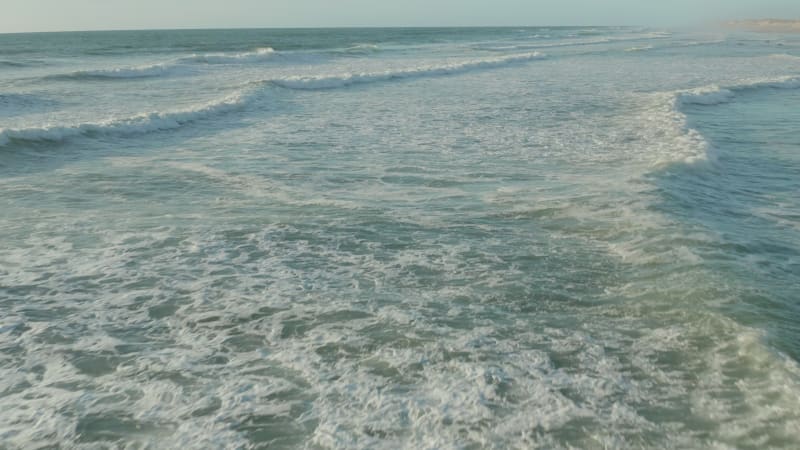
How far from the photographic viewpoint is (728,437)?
3.86 m

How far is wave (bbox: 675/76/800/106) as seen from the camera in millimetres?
20672

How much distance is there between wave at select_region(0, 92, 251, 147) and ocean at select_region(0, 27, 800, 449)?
10cm

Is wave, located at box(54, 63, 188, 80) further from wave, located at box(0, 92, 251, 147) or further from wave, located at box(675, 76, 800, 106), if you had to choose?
wave, located at box(675, 76, 800, 106)

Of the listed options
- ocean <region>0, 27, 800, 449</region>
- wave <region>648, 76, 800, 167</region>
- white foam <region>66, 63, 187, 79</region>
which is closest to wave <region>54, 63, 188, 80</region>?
white foam <region>66, 63, 187, 79</region>

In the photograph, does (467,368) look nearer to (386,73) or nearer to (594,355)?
(594,355)

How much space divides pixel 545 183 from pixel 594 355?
541 centimetres

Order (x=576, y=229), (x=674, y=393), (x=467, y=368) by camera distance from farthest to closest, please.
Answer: (x=576, y=229), (x=467, y=368), (x=674, y=393)

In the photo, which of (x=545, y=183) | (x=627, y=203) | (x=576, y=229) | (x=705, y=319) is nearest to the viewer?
(x=705, y=319)

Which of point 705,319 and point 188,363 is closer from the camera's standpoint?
point 188,363

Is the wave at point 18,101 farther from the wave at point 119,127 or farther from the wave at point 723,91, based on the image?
the wave at point 723,91

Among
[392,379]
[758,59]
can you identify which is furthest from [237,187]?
[758,59]

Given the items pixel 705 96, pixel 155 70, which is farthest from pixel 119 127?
pixel 155 70

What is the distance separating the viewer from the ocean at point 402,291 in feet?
13.5

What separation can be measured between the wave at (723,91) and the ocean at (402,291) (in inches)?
260
